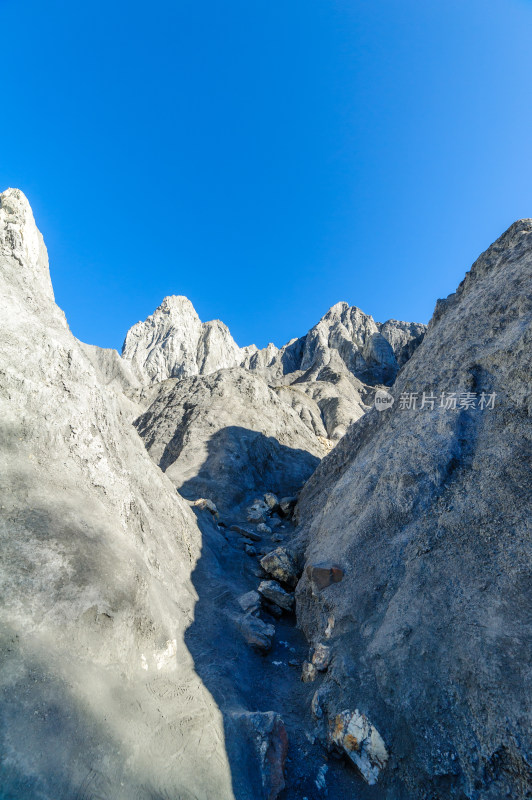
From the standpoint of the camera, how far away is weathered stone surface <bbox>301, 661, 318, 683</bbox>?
6.66 meters

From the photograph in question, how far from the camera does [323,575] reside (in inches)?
323

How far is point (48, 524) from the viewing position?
5438mm

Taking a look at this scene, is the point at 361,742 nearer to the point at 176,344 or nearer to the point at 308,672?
the point at 308,672

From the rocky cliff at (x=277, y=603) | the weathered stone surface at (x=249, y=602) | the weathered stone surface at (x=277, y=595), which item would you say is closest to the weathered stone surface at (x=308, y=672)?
the rocky cliff at (x=277, y=603)

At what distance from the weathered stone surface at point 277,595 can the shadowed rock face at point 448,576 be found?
546 mm

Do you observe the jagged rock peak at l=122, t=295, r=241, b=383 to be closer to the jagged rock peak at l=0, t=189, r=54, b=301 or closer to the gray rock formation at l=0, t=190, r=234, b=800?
the jagged rock peak at l=0, t=189, r=54, b=301

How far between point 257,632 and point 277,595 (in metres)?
1.66

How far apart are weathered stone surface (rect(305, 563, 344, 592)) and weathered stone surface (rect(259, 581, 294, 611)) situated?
4.11ft

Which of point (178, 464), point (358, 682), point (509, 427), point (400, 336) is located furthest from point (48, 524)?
point (400, 336)

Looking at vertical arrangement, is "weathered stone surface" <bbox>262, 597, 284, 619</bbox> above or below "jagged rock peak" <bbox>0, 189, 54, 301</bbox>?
below

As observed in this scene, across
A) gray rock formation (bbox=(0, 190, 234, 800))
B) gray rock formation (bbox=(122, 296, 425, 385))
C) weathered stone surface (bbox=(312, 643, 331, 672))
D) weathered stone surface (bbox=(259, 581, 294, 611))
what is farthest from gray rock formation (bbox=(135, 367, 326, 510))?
gray rock formation (bbox=(122, 296, 425, 385))

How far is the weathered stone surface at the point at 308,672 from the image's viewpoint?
262 inches

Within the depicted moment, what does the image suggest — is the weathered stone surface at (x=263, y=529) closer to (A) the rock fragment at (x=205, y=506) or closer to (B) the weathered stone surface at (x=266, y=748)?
(A) the rock fragment at (x=205, y=506)

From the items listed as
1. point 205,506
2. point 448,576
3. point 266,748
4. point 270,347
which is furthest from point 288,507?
point 270,347
